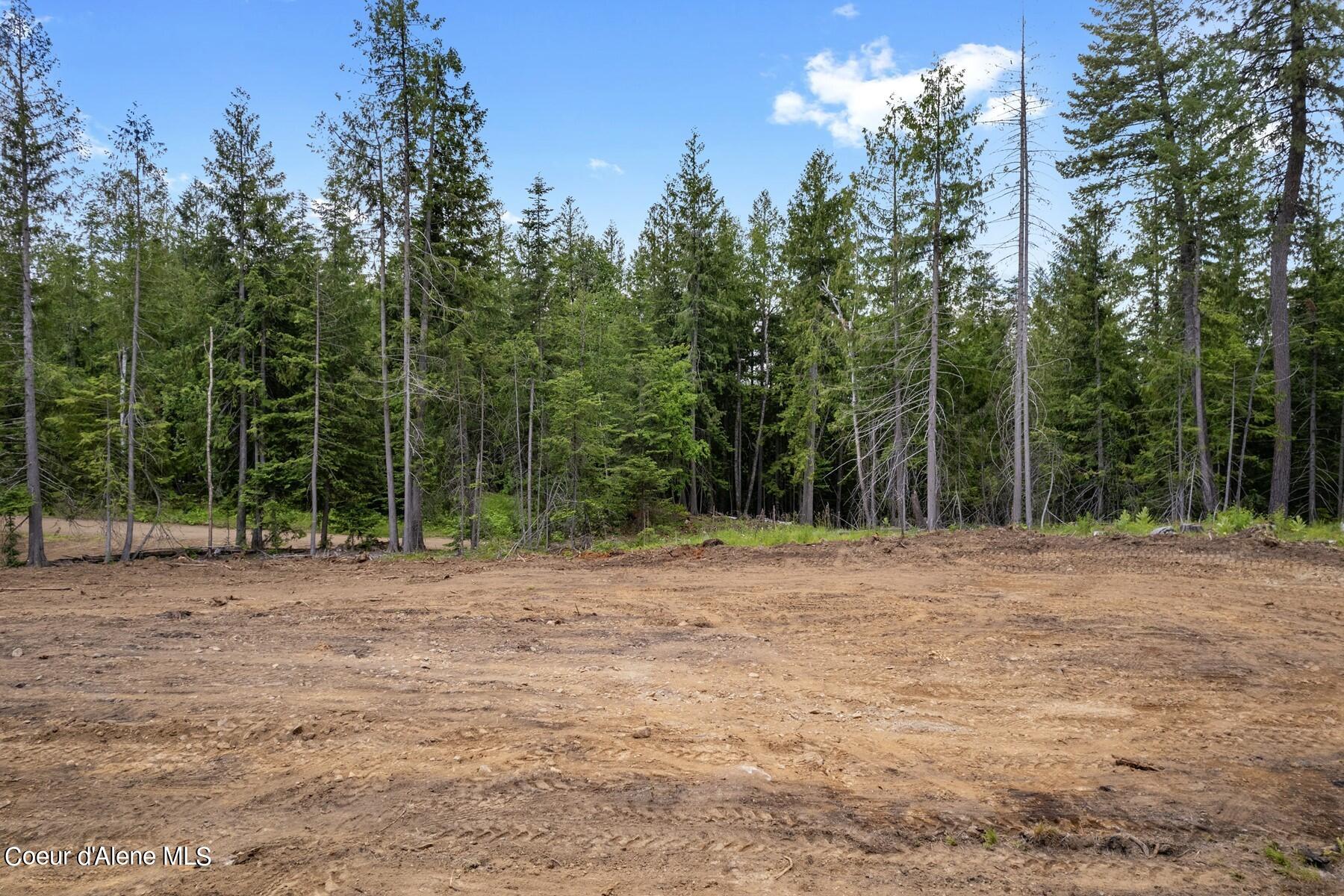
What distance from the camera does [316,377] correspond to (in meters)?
20.5

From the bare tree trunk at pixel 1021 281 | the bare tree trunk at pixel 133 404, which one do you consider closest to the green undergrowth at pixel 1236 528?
the bare tree trunk at pixel 1021 281

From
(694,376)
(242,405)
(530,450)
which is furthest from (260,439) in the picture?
(694,376)

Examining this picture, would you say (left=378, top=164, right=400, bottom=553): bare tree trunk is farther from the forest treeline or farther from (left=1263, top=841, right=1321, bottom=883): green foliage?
(left=1263, top=841, right=1321, bottom=883): green foliage

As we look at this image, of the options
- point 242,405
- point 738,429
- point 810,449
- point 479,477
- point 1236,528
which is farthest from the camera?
point 738,429

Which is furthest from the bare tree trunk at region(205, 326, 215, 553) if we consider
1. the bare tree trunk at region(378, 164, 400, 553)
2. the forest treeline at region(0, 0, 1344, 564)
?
the bare tree trunk at region(378, 164, 400, 553)

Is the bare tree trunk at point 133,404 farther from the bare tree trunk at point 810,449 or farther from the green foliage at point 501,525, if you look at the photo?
the bare tree trunk at point 810,449

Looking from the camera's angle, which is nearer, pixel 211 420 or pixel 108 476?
pixel 108 476

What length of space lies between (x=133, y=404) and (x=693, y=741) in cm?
2003

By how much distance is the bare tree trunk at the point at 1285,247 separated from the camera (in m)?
17.0

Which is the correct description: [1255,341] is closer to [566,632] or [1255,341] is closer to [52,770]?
[566,632]

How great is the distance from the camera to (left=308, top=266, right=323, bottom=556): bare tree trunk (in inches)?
789

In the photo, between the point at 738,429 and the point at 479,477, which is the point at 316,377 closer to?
the point at 479,477

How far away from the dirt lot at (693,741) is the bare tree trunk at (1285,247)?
1083 centimetres

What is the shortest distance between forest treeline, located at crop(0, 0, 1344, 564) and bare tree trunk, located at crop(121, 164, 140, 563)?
124 mm
